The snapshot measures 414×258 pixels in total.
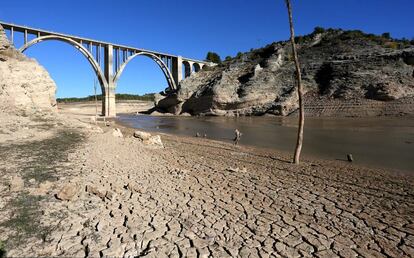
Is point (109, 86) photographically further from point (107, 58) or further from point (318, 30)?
point (318, 30)

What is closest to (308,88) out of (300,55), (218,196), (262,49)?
(300,55)

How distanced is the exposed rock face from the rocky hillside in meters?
35.1

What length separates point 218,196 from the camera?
24.3 feet

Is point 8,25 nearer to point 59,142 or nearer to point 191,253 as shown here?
point 59,142

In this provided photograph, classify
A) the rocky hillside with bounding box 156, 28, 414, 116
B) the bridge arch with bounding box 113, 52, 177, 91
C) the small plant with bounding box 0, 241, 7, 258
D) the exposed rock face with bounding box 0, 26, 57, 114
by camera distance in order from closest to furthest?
the small plant with bounding box 0, 241, 7, 258, the exposed rock face with bounding box 0, 26, 57, 114, the rocky hillside with bounding box 156, 28, 414, 116, the bridge arch with bounding box 113, 52, 177, 91

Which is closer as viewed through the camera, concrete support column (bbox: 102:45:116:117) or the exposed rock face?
the exposed rock face

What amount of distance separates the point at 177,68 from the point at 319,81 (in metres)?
42.8

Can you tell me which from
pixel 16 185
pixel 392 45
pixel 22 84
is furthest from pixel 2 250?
pixel 392 45

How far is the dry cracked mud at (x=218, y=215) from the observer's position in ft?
15.7

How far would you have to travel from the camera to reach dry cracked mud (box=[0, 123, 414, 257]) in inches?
189

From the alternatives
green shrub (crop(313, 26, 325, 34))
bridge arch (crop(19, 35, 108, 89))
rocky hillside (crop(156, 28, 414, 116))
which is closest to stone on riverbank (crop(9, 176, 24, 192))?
rocky hillside (crop(156, 28, 414, 116))

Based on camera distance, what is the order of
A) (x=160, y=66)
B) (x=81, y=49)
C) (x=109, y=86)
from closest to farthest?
(x=81, y=49), (x=109, y=86), (x=160, y=66)

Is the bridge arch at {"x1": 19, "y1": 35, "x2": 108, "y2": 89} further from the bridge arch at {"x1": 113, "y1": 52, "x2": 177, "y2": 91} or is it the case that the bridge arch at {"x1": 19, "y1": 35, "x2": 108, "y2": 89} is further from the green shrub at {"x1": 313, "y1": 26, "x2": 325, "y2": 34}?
the green shrub at {"x1": 313, "y1": 26, "x2": 325, "y2": 34}

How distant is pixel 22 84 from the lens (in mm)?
22219
